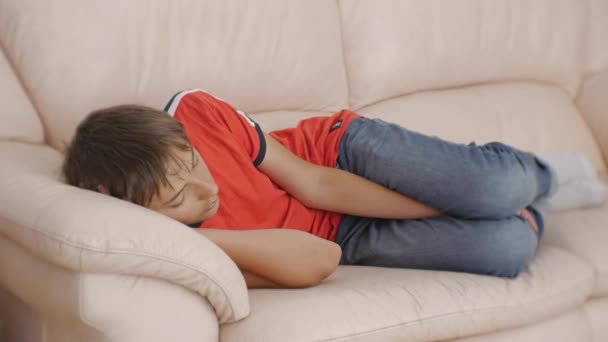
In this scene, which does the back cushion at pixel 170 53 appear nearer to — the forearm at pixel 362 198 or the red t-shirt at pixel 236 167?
the red t-shirt at pixel 236 167

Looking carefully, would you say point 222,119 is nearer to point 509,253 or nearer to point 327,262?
point 327,262

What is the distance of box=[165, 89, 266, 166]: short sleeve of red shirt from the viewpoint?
1.68 m

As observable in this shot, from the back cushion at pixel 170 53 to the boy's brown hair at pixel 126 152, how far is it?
389mm

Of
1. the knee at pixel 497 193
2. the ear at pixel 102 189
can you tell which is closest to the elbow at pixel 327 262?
the knee at pixel 497 193

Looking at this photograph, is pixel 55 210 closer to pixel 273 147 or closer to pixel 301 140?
pixel 273 147

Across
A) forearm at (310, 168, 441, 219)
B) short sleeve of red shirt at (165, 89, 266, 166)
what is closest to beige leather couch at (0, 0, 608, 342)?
forearm at (310, 168, 441, 219)

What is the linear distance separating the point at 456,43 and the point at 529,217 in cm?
69

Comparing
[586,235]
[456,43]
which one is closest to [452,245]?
[586,235]

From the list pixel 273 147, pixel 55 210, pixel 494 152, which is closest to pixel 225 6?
pixel 273 147

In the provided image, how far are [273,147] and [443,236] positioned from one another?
386 millimetres

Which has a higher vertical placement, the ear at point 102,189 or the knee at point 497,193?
the ear at point 102,189

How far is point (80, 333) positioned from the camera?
1367 mm

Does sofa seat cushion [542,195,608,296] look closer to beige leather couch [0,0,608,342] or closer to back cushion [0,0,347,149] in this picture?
beige leather couch [0,0,608,342]

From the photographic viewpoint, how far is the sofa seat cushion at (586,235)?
5.85 ft
